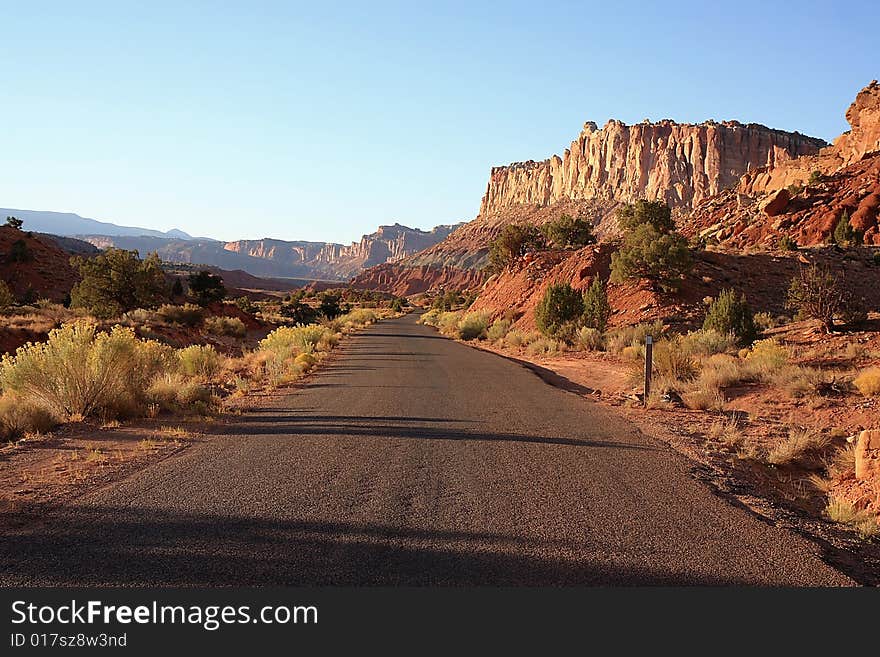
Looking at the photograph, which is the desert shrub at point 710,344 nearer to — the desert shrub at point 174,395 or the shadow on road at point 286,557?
the desert shrub at point 174,395

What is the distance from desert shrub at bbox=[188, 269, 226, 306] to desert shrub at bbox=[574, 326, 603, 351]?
138 feet

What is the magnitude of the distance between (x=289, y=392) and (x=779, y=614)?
13.8m

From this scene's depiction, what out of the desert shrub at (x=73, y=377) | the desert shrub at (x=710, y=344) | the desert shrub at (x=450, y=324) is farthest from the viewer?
the desert shrub at (x=450, y=324)

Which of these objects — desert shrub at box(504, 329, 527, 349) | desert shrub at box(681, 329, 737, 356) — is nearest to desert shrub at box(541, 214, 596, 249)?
desert shrub at box(504, 329, 527, 349)

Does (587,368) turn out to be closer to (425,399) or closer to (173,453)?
(425,399)

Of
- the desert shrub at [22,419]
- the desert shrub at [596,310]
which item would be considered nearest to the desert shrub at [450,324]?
the desert shrub at [596,310]

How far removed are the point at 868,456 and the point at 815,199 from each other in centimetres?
6312

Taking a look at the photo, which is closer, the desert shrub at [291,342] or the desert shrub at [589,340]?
the desert shrub at [291,342]

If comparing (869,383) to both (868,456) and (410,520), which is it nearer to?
(868,456)

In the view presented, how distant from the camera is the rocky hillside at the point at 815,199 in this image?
185 feet

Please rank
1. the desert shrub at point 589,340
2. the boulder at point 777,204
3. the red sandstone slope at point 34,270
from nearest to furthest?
the desert shrub at point 589,340
the red sandstone slope at point 34,270
the boulder at point 777,204

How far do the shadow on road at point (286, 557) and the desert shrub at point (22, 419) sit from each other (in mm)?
5217

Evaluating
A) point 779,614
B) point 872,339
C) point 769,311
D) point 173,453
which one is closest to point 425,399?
point 173,453

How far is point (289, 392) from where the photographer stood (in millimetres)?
16734
